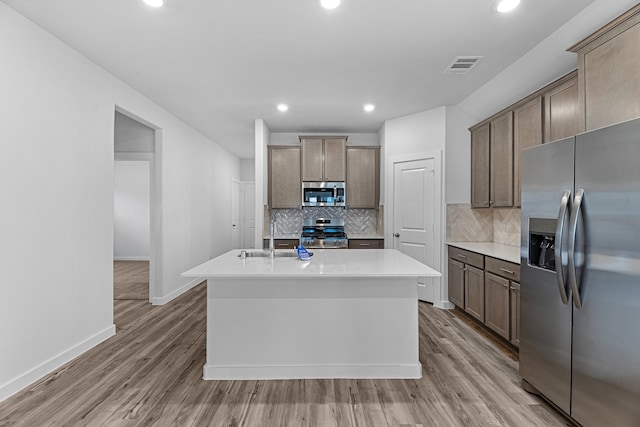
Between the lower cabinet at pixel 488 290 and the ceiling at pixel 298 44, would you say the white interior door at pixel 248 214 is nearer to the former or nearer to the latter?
the ceiling at pixel 298 44

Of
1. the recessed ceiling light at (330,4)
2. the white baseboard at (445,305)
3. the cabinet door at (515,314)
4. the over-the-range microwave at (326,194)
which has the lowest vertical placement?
the white baseboard at (445,305)

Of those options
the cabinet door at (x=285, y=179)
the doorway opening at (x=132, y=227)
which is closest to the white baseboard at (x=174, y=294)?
the doorway opening at (x=132, y=227)

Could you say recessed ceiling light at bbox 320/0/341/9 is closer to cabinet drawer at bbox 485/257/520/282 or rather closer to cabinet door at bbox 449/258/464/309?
cabinet drawer at bbox 485/257/520/282

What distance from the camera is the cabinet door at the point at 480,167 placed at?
13.5ft

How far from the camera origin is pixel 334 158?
5.60 meters

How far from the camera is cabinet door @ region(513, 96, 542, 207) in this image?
321 cm

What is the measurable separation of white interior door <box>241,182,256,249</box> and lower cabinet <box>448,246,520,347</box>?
5796 mm

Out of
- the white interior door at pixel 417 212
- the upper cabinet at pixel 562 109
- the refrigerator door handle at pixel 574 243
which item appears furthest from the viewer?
the white interior door at pixel 417 212

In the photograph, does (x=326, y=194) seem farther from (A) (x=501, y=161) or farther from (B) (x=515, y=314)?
(B) (x=515, y=314)

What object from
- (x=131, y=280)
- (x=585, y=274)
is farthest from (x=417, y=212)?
(x=131, y=280)

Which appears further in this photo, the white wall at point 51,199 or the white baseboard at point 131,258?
the white baseboard at point 131,258

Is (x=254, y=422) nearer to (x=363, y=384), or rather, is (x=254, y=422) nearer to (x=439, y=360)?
(x=363, y=384)

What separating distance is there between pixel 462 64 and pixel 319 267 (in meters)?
2.40

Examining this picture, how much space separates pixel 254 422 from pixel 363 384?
0.85 m
